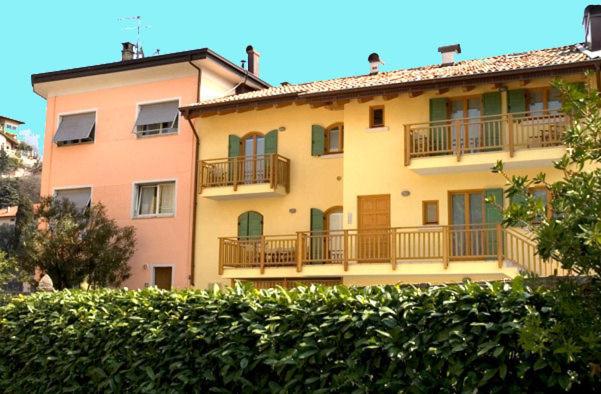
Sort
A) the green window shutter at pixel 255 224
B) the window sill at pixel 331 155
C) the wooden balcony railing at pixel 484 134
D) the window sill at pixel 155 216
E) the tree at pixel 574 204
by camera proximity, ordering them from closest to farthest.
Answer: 1. the tree at pixel 574 204
2. the wooden balcony railing at pixel 484 134
3. the window sill at pixel 331 155
4. the green window shutter at pixel 255 224
5. the window sill at pixel 155 216

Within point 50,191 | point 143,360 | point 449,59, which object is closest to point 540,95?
point 449,59

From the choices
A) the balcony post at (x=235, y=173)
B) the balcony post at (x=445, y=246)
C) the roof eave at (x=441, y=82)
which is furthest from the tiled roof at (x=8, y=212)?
the balcony post at (x=445, y=246)

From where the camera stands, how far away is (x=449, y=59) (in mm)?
23766

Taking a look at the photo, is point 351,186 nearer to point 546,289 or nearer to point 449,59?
point 449,59

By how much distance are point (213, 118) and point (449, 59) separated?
25.8 ft

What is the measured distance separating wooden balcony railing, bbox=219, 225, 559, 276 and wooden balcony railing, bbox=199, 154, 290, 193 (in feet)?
5.81

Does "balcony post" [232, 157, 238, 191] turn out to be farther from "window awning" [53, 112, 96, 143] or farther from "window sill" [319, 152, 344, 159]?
"window awning" [53, 112, 96, 143]

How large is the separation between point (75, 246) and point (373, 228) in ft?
30.2

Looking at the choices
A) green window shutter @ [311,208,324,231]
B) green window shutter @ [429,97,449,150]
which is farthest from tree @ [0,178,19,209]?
green window shutter @ [429,97,449,150]

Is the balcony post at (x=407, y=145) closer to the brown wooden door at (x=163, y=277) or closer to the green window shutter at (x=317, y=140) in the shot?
the green window shutter at (x=317, y=140)

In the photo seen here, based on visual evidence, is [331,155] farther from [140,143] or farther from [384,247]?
[140,143]

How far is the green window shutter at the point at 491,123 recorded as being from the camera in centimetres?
1950

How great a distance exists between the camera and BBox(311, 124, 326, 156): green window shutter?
23.0 metres

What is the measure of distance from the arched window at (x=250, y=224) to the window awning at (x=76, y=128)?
719 centimetres
